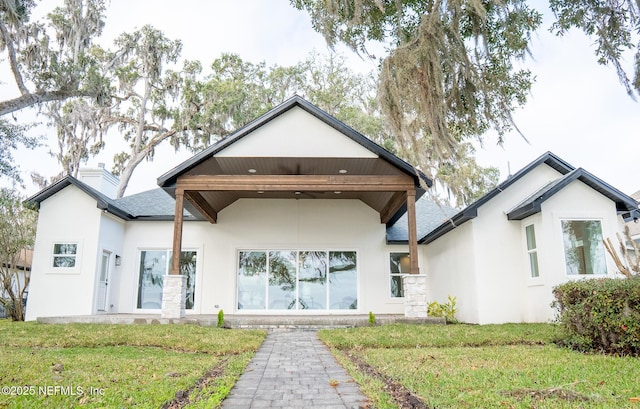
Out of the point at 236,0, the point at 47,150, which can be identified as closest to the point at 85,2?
the point at 47,150

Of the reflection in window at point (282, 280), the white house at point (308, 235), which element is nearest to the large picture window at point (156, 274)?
the white house at point (308, 235)

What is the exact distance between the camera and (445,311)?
10.3m

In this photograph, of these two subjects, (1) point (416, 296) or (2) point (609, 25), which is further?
(1) point (416, 296)

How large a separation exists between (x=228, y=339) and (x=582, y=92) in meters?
7.45

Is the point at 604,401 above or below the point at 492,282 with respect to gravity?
below

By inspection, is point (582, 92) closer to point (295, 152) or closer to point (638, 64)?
point (638, 64)

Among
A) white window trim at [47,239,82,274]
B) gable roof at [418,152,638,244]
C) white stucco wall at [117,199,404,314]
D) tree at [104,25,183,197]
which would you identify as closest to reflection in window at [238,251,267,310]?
white stucco wall at [117,199,404,314]

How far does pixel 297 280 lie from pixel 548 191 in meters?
7.02

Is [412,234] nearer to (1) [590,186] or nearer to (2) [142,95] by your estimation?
(1) [590,186]

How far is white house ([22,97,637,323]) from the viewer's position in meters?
9.13

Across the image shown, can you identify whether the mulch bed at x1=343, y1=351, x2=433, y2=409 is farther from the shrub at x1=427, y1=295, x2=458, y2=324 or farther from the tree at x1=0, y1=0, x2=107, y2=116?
the tree at x1=0, y1=0, x2=107, y2=116

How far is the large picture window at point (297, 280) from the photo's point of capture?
12.4 meters

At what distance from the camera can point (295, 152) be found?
9.77 metres

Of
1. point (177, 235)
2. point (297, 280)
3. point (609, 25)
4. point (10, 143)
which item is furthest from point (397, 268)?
point (10, 143)
